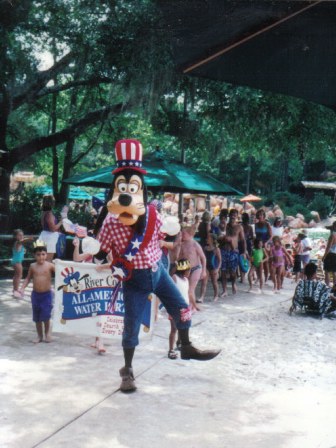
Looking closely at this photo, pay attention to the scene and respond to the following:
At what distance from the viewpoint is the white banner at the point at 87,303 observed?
5.96m

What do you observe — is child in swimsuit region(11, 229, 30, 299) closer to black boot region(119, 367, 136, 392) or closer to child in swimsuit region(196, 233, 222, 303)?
child in swimsuit region(196, 233, 222, 303)

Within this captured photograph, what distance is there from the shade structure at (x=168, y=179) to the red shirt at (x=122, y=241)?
449 cm

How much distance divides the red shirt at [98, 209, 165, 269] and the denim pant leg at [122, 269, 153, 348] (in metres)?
0.13

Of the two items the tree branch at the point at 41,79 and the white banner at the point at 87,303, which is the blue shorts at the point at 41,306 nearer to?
the white banner at the point at 87,303

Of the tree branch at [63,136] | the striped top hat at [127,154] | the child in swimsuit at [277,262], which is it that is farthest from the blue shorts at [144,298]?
the tree branch at [63,136]

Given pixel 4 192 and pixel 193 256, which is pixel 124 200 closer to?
pixel 193 256

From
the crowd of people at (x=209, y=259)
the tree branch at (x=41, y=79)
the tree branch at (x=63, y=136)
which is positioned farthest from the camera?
the tree branch at (x=63, y=136)

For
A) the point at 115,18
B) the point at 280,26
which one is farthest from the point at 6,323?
the point at 115,18

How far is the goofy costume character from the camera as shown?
454 cm

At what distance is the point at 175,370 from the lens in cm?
536

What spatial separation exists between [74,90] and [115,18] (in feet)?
12.1

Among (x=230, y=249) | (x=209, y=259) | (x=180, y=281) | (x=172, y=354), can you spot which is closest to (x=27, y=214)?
(x=230, y=249)

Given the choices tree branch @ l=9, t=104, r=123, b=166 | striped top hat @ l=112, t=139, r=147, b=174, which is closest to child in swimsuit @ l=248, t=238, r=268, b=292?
tree branch @ l=9, t=104, r=123, b=166

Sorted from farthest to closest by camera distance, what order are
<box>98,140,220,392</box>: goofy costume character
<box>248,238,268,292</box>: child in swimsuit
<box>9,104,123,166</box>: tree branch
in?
<box>9,104,123,166</box>: tree branch < <box>248,238,268,292</box>: child in swimsuit < <box>98,140,220,392</box>: goofy costume character
